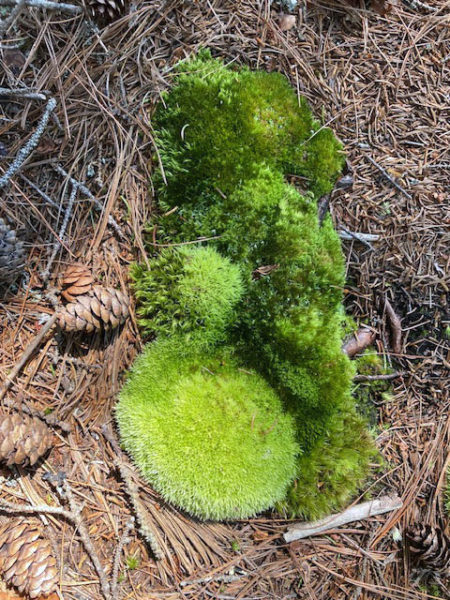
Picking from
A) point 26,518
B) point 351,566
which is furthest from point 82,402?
point 351,566

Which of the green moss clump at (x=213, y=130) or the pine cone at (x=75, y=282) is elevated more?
the green moss clump at (x=213, y=130)

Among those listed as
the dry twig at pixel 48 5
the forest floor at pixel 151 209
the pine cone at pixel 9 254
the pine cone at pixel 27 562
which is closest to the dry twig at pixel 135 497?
the forest floor at pixel 151 209

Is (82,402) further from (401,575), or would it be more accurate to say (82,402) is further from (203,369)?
(401,575)

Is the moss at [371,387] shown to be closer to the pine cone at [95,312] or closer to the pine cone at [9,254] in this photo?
the pine cone at [95,312]

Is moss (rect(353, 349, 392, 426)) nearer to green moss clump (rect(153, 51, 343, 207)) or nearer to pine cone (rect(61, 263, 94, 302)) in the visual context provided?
green moss clump (rect(153, 51, 343, 207))

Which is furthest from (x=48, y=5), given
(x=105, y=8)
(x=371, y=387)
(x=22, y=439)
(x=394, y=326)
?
(x=371, y=387)
